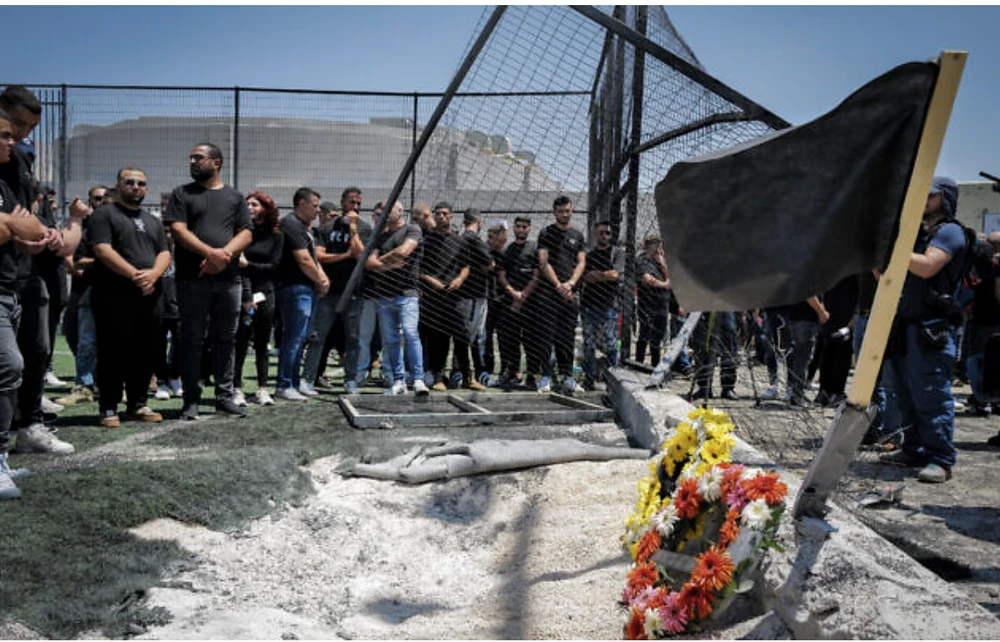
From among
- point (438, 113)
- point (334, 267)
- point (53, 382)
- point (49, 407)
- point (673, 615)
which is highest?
point (438, 113)

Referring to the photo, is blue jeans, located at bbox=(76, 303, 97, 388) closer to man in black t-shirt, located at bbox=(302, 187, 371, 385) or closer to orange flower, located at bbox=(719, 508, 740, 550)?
man in black t-shirt, located at bbox=(302, 187, 371, 385)

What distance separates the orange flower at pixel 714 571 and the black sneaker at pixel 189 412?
5.08m

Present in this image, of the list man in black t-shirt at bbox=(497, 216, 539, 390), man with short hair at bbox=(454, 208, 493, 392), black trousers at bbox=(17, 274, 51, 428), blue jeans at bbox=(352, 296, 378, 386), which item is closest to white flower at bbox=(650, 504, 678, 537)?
black trousers at bbox=(17, 274, 51, 428)

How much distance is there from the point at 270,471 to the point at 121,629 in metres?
2.06

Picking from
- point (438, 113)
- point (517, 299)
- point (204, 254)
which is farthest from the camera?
point (517, 299)

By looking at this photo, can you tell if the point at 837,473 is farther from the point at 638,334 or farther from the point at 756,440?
the point at 638,334

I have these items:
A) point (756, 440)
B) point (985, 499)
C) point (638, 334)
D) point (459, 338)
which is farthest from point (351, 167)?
point (985, 499)

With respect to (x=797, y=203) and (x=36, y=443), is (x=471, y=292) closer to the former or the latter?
(x=36, y=443)

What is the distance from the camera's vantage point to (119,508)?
4.31m

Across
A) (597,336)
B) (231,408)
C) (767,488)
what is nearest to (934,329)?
(767,488)

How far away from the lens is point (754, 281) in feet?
10.8

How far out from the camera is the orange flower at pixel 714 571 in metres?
3.20

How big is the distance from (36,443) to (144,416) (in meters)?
1.43

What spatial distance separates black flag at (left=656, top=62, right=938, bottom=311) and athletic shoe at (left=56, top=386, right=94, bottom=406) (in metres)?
6.73
